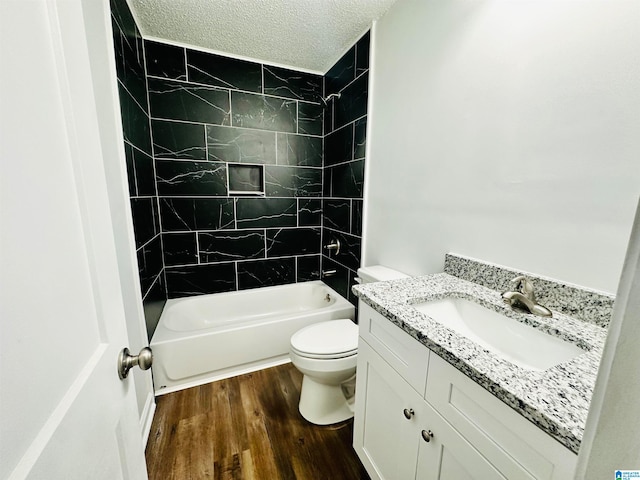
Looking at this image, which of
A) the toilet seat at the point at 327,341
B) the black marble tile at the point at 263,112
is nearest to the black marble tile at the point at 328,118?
the black marble tile at the point at 263,112

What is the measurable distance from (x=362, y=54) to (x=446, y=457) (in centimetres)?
224

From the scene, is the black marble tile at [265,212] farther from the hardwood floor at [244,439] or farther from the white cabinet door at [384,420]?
the white cabinet door at [384,420]

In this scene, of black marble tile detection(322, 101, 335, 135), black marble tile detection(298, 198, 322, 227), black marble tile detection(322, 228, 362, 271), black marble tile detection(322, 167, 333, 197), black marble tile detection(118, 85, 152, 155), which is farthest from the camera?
black marble tile detection(298, 198, 322, 227)

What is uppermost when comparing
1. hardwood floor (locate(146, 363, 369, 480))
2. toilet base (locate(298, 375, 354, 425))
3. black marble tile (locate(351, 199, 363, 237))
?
black marble tile (locate(351, 199, 363, 237))

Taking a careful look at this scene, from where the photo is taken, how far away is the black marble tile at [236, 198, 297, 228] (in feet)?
7.71

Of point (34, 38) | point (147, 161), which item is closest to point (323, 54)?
point (147, 161)

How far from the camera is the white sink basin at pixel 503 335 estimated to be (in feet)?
2.64

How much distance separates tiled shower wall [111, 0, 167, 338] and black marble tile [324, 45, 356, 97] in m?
1.44

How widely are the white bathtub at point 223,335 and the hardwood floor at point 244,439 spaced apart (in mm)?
139

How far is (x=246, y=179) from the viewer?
233 centimetres

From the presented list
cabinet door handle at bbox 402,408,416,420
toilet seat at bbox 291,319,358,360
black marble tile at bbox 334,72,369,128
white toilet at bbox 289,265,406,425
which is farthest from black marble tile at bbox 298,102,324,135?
cabinet door handle at bbox 402,408,416,420

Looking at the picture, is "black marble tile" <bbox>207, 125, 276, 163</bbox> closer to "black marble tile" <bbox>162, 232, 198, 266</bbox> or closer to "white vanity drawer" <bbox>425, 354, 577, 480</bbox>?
Answer: "black marble tile" <bbox>162, 232, 198, 266</bbox>

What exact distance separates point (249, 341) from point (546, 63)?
212 centimetres

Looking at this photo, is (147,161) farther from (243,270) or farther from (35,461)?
(35,461)
